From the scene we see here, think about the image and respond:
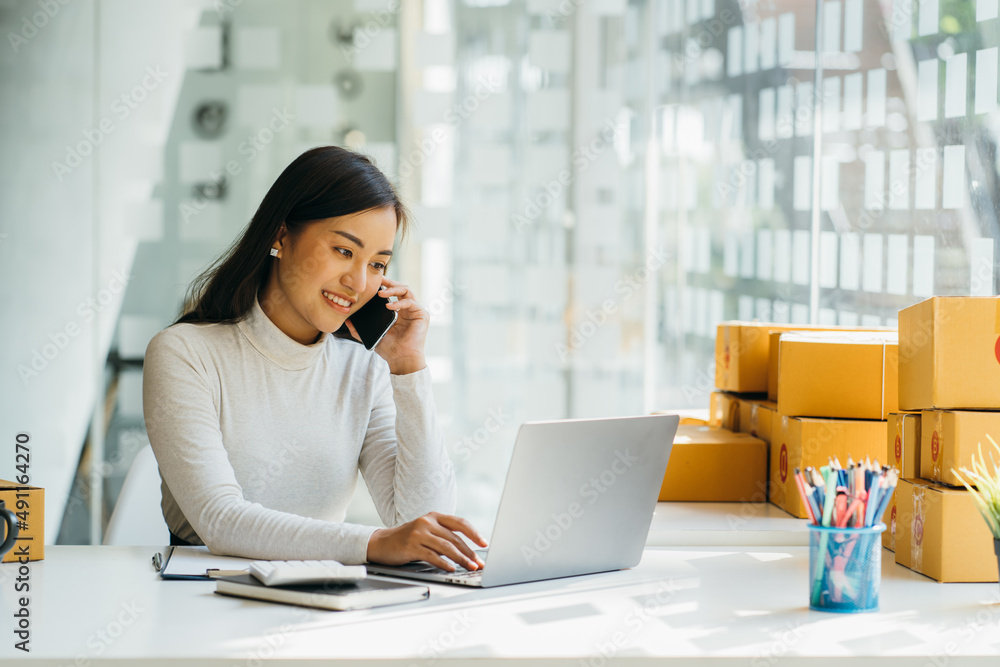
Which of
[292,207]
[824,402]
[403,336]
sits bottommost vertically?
[824,402]

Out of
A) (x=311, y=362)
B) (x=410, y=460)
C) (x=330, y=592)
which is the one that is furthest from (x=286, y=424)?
(x=330, y=592)

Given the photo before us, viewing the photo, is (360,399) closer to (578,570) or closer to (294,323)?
(294,323)

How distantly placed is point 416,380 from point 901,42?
188 centimetres

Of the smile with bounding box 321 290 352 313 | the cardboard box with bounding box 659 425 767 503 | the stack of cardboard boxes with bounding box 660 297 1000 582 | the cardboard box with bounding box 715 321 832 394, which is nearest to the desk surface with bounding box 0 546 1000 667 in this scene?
the stack of cardboard boxes with bounding box 660 297 1000 582

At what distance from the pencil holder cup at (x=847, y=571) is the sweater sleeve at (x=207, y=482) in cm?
60

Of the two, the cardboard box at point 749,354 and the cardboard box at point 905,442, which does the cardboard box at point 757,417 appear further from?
the cardboard box at point 905,442

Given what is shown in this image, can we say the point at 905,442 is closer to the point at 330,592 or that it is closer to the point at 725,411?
the point at 725,411

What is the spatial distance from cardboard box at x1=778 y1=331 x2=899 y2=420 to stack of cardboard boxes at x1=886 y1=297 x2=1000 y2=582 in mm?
281

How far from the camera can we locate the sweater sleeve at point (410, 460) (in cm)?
170

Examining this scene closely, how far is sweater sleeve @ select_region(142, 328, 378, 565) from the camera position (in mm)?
1341

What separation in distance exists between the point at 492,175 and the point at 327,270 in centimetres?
149

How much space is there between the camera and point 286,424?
5.52 feet

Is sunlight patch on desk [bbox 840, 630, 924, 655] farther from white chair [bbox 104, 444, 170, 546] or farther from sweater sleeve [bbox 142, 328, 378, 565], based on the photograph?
white chair [bbox 104, 444, 170, 546]

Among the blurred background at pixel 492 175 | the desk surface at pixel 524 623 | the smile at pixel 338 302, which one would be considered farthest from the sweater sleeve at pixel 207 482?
the blurred background at pixel 492 175
